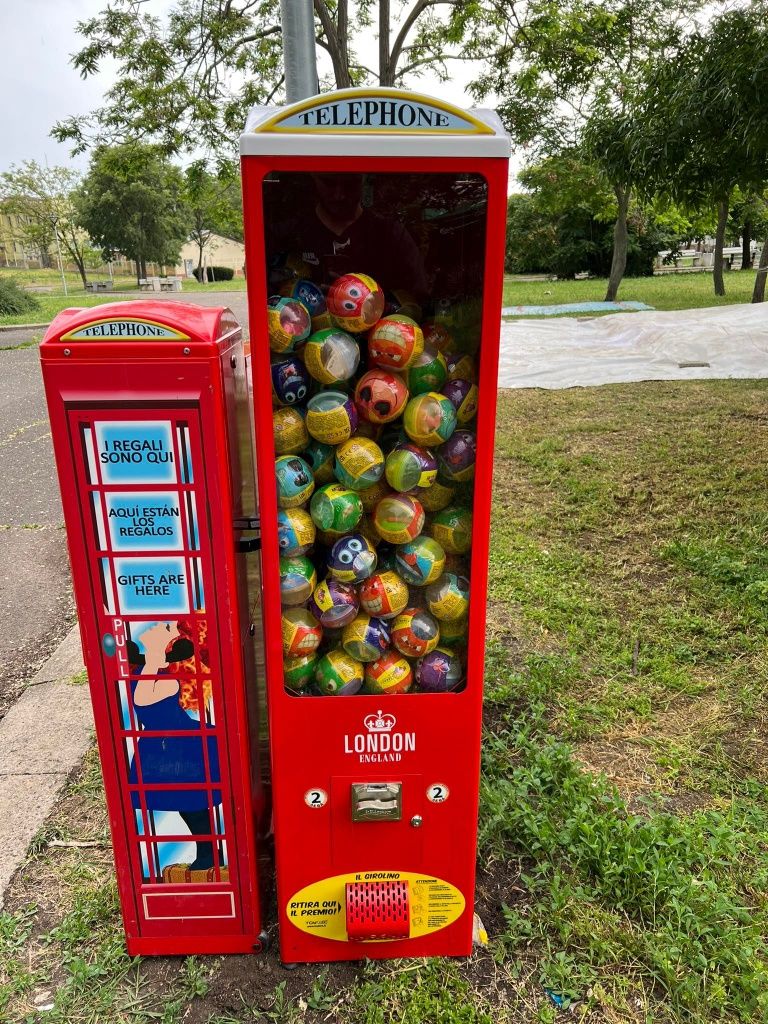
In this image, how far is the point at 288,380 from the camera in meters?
1.94

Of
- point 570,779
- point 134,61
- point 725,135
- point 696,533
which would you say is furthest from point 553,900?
point 134,61

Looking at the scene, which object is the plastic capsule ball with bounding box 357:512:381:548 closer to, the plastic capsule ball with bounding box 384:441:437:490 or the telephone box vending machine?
the telephone box vending machine

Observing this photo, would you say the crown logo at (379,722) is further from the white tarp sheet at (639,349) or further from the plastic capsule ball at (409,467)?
the white tarp sheet at (639,349)

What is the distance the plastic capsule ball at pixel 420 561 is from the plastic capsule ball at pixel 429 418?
292mm

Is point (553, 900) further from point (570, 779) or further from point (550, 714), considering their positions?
point (550, 714)

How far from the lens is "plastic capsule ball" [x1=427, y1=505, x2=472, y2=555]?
2.09 meters

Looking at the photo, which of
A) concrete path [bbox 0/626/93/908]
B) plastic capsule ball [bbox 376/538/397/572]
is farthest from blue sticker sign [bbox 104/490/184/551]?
concrete path [bbox 0/626/93/908]

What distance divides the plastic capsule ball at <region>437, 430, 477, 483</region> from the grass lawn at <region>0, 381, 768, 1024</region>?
128 centimetres

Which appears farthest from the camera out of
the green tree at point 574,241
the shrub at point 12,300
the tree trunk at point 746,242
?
the green tree at point 574,241

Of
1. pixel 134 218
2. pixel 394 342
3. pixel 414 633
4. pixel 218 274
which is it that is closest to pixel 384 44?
pixel 394 342

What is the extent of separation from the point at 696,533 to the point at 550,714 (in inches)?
84.3

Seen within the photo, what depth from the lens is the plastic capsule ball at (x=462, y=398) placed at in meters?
2.04

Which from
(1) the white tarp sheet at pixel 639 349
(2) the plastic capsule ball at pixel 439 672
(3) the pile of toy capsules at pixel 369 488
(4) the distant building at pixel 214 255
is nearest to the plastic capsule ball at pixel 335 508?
(3) the pile of toy capsules at pixel 369 488

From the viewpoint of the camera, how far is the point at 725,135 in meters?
5.73
